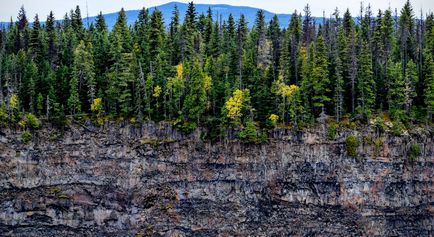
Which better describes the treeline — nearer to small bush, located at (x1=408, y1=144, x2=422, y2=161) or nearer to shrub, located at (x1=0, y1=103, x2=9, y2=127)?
shrub, located at (x1=0, y1=103, x2=9, y2=127)

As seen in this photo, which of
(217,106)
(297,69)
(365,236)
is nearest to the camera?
(365,236)

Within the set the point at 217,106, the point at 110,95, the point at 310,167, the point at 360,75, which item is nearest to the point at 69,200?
the point at 110,95

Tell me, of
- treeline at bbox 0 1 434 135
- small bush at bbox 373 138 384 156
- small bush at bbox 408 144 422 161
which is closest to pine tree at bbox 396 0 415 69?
treeline at bbox 0 1 434 135

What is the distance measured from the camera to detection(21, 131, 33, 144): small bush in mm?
73438

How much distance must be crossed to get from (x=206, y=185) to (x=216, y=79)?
14046mm

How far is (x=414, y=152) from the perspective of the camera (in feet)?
240

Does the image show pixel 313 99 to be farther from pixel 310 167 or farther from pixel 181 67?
pixel 181 67

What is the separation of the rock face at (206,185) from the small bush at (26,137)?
0.57m

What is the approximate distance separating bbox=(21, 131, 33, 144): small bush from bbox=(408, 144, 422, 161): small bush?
41.1 metres

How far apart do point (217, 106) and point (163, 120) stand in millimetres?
6464

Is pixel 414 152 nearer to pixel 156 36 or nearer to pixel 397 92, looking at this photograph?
pixel 397 92

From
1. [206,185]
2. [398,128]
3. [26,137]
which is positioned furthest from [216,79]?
[26,137]

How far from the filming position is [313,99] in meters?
78.0

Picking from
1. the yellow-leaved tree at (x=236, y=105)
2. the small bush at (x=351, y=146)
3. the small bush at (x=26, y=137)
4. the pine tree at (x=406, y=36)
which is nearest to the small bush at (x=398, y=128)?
the small bush at (x=351, y=146)
